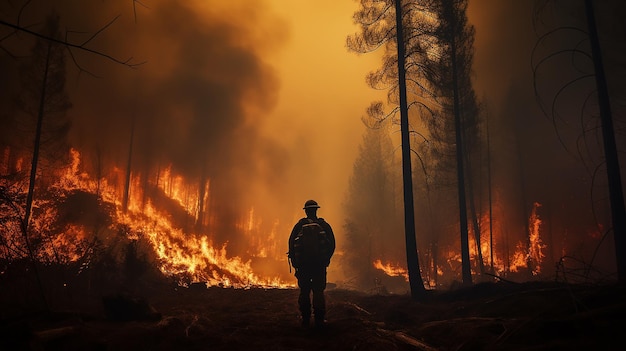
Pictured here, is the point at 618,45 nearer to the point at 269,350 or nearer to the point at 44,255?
the point at 269,350

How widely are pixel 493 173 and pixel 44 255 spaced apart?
36729mm

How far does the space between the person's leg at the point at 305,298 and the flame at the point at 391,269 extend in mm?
32585

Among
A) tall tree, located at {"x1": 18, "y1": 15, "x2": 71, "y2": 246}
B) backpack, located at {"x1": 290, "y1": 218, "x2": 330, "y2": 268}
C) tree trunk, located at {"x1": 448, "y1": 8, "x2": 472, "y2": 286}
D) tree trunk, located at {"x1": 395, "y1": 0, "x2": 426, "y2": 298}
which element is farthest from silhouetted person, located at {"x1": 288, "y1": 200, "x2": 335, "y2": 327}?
tall tree, located at {"x1": 18, "y1": 15, "x2": 71, "y2": 246}

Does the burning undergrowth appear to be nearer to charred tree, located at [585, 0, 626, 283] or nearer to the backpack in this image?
the backpack

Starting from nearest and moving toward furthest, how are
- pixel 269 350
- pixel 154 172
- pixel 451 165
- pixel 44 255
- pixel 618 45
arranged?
1. pixel 269 350
2. pixel 44 255
3. pixel 618 45
4. pixel 451 165
5. pixel 154 172

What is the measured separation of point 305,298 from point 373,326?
1.49m

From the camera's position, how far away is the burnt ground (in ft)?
11.5

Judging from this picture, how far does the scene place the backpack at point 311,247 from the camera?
21.9ft

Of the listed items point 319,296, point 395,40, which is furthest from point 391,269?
point 319,296

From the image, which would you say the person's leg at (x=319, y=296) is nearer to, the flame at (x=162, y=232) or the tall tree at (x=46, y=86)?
the flame at (x=162, y=232)

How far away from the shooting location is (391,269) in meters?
37.6

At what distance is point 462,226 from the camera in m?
13.6

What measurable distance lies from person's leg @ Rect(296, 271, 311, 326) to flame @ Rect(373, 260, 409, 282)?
3259 centimetres

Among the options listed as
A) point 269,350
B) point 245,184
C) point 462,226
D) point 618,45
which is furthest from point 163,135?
point 618,45
